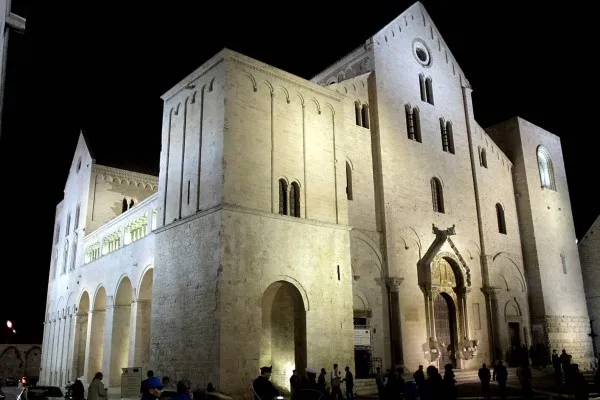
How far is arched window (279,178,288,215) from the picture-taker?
1930cm

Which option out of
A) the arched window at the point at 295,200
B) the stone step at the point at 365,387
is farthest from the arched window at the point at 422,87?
the stone step at the point at 365,387

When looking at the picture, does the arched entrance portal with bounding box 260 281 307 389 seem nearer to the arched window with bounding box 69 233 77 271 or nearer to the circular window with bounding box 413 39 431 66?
the circular window with bounding box 413 39 431 66

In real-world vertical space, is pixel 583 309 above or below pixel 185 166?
below

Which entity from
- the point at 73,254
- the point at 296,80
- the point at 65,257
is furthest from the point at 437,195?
the point at 65,257

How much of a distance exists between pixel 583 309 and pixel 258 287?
2378 cm

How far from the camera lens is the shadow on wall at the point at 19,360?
48375 mm

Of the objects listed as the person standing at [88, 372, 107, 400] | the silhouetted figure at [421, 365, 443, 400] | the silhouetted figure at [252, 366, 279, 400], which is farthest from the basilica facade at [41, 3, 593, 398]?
the silhouetted figure at [421, 365, 443, 400]

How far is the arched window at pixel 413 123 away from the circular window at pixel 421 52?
3.28m

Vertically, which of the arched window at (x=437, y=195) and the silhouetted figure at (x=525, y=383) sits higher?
the arched window at (x=437, y=195)

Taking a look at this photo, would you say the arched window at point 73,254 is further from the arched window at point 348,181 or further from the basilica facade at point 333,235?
the arched window at point 348,181

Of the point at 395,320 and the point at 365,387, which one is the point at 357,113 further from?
the point at 365,387

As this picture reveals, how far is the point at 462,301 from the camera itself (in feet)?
84.2

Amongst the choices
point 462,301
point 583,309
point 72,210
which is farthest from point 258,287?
point 72,210

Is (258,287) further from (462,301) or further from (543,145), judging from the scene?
(543,145)
